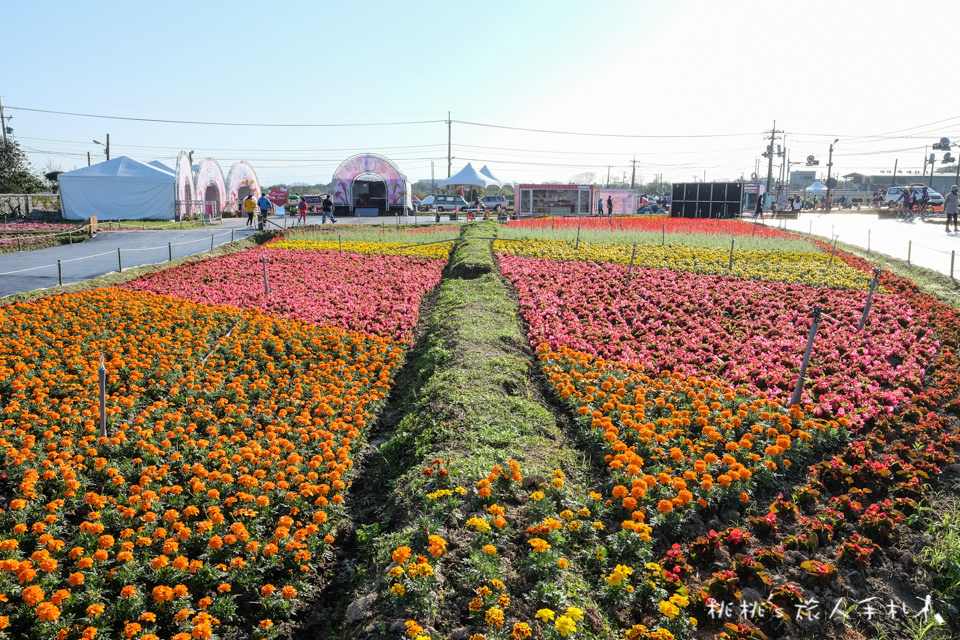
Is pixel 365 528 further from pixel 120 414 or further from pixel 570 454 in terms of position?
pixel 120 414

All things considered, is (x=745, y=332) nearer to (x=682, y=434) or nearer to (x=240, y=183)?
(x=682, y=434)

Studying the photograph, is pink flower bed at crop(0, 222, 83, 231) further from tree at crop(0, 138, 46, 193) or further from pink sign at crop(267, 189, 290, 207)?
pink sign at crop(267, 189, 290, 207)

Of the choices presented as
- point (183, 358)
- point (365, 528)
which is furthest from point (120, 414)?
point (365, 528)

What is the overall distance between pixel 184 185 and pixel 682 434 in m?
37.4

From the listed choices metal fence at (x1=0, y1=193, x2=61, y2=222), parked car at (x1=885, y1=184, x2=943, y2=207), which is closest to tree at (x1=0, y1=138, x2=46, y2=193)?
metal fence at (x1=0, y1=193, x2=61, y2=222)

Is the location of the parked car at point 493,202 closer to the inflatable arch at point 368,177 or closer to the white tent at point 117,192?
the inflatable arch at point 368,177

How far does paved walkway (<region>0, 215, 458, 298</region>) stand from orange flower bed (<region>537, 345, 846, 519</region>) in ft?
39.0

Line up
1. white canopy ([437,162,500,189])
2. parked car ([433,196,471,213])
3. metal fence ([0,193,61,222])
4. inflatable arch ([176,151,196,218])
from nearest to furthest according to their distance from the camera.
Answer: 1. metal fence ([0,193,61,222])
2. inflatable arch ([176,151,196,218])
3. white canopy ([437,162,500,189])
4. parked car ([433,196,471,213])

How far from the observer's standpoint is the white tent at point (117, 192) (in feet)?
111

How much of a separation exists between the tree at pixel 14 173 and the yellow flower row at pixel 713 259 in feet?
115

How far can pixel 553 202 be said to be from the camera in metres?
39.5

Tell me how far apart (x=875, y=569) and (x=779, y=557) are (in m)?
0.68

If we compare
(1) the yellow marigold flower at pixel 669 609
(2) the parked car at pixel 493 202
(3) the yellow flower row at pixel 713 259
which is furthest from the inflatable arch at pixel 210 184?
(1) the yellow marigold flower at pixel 669 609

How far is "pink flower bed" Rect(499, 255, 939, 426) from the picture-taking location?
697 centimetres
